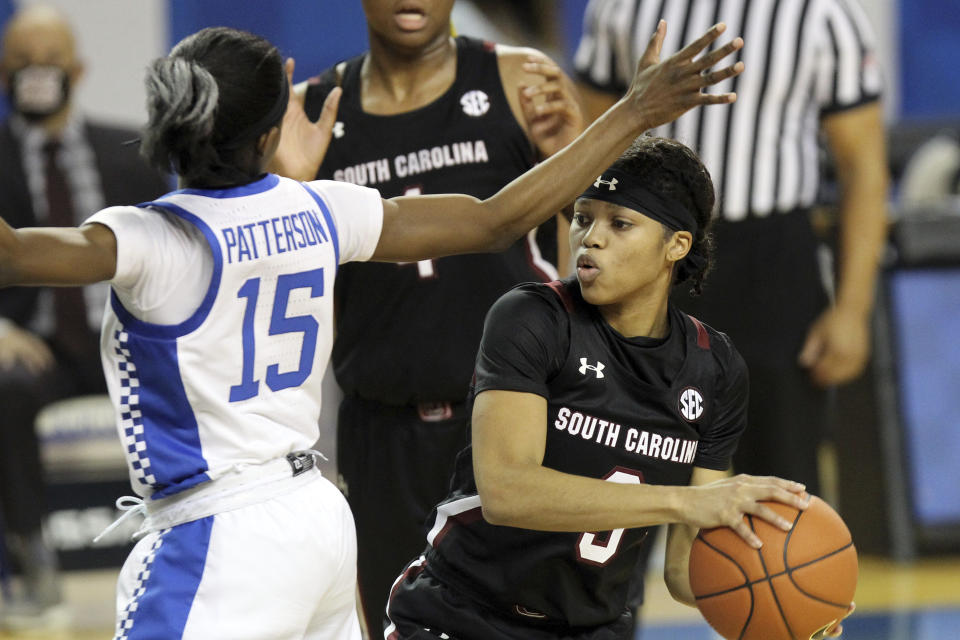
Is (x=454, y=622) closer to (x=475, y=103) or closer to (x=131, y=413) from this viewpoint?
(x=131, y=413)

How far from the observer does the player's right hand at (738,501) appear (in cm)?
267

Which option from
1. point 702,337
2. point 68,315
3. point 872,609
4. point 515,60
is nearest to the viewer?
point 702,337

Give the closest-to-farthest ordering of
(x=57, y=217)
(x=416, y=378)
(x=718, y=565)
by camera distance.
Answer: (x=718, y=565), (x=416, y=378), (x=57, y=217)

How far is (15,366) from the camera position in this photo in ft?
21.0

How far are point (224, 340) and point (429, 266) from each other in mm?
1226

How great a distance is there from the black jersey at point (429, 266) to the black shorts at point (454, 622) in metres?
0.81

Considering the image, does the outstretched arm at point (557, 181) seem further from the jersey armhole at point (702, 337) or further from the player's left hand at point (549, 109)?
the player's left hand at point (549, 109)

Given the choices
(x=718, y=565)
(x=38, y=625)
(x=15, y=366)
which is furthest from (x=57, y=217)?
(x=718, y=565)

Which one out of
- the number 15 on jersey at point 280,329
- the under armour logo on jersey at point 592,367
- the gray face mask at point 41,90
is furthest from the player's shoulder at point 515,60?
the gray face mask at point 41,90

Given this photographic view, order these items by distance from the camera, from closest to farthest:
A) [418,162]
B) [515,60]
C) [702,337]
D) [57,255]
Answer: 1. [57,255]
2. [702,337]
3. [418,162]
4. [515,60]

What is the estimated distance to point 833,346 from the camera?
4598mm

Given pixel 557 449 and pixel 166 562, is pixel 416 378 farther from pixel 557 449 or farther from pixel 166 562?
pixel 166 562

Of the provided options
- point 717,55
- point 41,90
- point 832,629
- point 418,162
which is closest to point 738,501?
point 832,629

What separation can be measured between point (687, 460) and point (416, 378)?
0.93m
